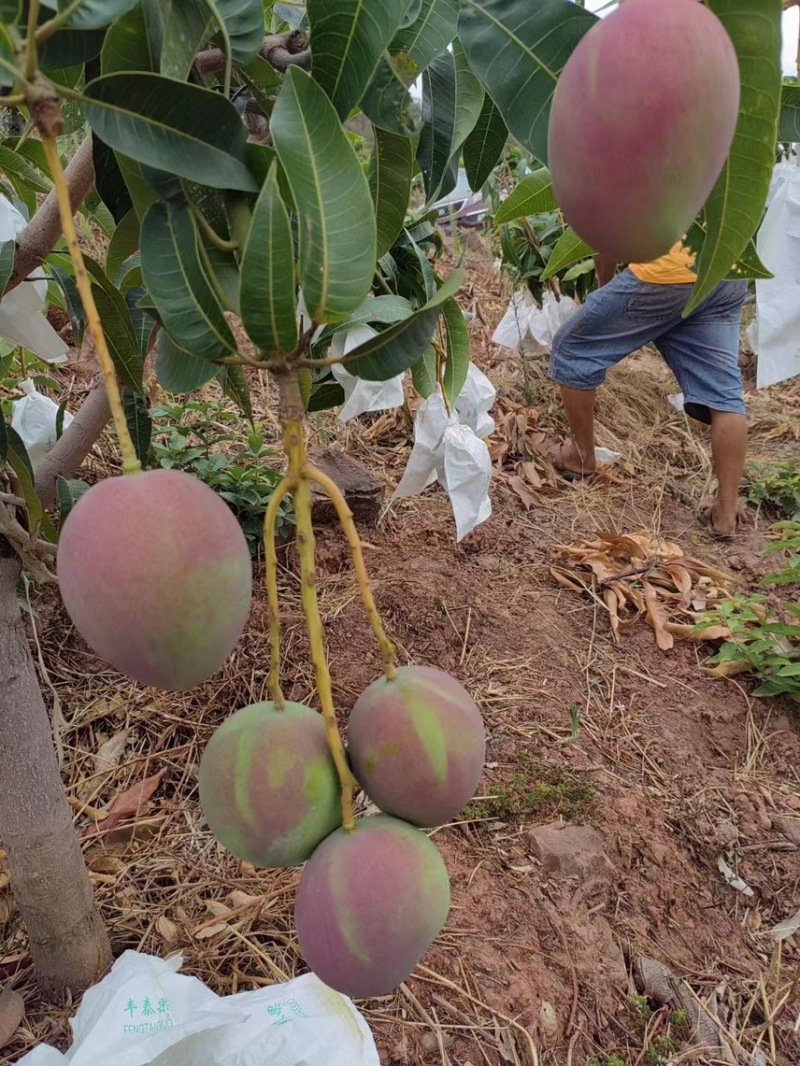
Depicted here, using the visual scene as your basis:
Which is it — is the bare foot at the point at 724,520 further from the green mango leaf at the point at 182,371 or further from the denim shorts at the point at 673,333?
the green mango leaf at the point at 182,371

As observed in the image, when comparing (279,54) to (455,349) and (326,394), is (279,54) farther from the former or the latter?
(455,349)

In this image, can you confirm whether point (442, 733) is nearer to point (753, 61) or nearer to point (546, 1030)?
point (753, 61)

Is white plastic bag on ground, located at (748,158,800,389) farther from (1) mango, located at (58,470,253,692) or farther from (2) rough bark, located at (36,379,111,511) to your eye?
(1) mango, located at (58,470,253,692)

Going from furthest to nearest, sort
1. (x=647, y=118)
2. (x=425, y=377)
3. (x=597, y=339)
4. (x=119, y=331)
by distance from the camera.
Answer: (x=597, y=339), (x=425, y=377), (x=119, y=331), (x=647, y=118)

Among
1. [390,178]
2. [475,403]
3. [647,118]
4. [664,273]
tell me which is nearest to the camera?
[647,118]

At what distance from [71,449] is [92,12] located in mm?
855

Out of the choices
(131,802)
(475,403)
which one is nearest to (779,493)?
(475,403)

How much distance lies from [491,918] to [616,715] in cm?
78

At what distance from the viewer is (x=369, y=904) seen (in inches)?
20.8

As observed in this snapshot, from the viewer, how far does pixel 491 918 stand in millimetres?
1547

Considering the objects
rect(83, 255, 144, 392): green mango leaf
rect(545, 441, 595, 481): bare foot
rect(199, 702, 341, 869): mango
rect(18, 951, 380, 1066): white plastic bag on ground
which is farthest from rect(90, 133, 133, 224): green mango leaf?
rect(545, 441, 595, 481): bare foot

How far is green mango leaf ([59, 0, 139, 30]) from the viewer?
48cm

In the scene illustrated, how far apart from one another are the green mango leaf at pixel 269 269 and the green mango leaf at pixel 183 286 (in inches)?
2.2

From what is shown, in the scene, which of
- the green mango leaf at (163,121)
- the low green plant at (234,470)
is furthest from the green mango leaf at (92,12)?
the low green plant at (234,470)
